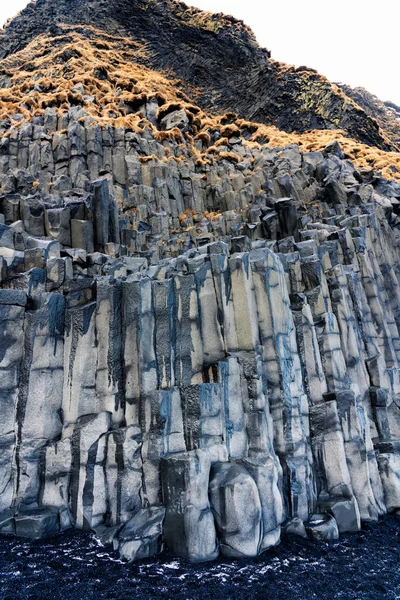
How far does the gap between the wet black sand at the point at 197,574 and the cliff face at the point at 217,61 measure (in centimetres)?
4431

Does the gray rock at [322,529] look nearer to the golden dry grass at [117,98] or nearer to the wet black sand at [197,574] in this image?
the wet black sand at [197,574]

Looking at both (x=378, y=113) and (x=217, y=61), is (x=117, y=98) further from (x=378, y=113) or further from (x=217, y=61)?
(x=378, y=113)

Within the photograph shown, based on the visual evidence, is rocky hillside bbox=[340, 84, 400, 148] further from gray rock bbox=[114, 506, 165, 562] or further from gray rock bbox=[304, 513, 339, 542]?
gray rock bbox=[114, 506, 165, 562]

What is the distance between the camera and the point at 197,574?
6.42 metres

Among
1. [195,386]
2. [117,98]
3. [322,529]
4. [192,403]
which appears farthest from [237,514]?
[117,98]

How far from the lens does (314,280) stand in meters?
11.3

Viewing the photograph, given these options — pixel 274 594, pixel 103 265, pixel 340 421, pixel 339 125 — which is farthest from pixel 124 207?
pixel 339 125

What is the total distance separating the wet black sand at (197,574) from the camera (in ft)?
19.7

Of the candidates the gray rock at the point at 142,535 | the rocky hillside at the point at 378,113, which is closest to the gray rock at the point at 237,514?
the gray rock at the point at 142,535

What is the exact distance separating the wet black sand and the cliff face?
4431cm

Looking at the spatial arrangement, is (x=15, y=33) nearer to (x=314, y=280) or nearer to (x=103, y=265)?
(x=103, y=265)

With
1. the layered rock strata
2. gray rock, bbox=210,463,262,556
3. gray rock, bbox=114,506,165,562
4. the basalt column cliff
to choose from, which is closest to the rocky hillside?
the basalt column cliff

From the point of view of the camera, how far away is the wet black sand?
602cm

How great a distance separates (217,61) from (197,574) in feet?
191
